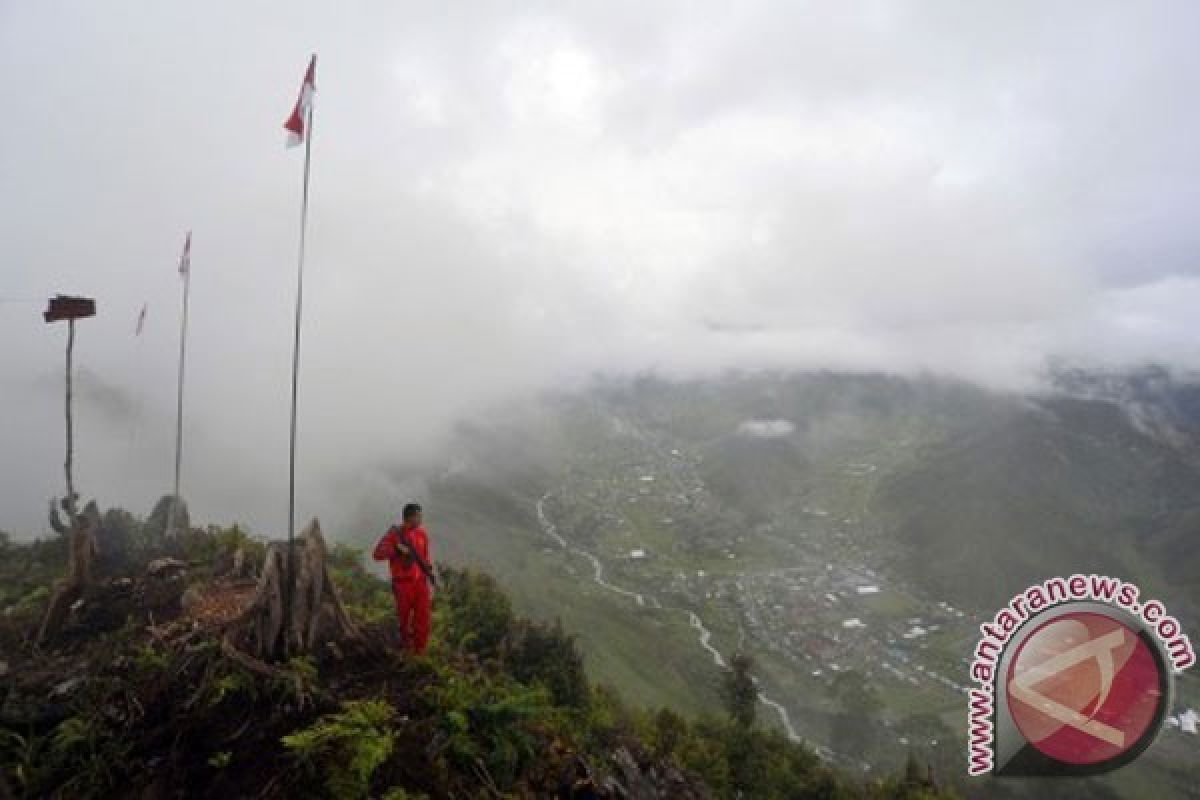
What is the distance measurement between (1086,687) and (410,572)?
61.6 feet

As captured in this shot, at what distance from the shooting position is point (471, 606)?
41625 mm

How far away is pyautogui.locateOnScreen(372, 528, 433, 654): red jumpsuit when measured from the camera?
672 inches

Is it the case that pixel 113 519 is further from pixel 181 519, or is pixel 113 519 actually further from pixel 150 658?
pixel 150 658

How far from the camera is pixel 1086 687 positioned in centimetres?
2059

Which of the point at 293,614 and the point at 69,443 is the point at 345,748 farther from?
the point at 69,443

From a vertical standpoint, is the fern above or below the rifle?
below

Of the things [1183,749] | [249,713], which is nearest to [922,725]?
[1183,749]

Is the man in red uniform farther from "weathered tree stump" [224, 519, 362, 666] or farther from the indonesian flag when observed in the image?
the indonesian flag

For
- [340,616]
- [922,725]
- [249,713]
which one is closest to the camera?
[249,713]

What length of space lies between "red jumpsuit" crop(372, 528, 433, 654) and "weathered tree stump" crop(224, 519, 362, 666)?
144 cm

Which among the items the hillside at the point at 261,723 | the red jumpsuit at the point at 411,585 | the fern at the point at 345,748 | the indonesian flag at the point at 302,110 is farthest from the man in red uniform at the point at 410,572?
Result: the indonesian flag at the point at 302,110

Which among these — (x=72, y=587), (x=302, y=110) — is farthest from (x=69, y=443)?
(x=302, y=110)

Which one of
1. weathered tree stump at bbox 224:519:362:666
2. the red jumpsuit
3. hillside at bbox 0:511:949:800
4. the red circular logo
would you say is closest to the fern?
hillside at bbox 0:511:949:800

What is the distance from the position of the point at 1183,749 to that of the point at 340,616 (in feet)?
770
